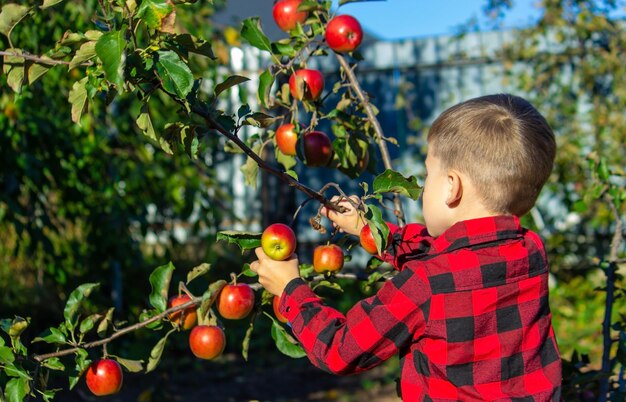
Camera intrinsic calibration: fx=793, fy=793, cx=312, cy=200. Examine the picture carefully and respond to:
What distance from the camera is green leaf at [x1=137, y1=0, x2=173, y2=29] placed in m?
1.23

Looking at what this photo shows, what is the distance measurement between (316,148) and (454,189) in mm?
471

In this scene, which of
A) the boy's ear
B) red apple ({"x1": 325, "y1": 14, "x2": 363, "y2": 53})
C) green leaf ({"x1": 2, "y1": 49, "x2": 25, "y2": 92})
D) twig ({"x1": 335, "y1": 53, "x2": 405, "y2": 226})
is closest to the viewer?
the boy's ear

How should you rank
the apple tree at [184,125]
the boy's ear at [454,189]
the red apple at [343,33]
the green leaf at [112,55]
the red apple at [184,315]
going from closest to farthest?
the green leaf at [112,55] → the apple tree at [184,125] → the boy's ear at [454,189] → the red apple at [184,315] → the red apple at [343,33]

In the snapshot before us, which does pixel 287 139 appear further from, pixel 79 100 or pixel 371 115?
pixel 79 100

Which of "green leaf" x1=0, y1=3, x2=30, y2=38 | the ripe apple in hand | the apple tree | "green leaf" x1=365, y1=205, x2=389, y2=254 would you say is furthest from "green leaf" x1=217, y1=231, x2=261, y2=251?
"green leaf" x1=0, y1=3, x2=30, y2=38

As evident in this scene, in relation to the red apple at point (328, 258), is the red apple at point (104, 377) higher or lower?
lower

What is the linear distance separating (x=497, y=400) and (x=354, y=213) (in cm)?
45

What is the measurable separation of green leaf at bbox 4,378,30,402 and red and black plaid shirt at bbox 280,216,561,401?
1.67 feet

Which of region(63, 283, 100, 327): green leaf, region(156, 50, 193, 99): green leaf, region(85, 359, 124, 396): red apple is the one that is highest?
region(156, 50, 193, 99): green leaf

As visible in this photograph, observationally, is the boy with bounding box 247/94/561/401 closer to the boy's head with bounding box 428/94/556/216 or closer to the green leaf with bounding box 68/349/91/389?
the boy's head with bounding box 428/94/556/216

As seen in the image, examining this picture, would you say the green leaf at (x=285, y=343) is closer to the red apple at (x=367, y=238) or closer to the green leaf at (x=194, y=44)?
the red apple at (x=367, y=238)

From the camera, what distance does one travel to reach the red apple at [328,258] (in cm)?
153

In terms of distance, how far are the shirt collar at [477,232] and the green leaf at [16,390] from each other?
30.8 inches

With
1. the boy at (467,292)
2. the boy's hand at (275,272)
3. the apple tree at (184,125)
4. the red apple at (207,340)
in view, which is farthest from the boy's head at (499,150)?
the red apple at (207,340)
